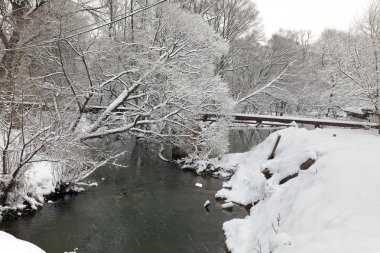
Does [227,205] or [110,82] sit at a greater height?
[110,82]

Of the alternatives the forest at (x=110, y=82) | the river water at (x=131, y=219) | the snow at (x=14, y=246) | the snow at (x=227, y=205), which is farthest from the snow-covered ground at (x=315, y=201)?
the forest at (x=110, y=82)

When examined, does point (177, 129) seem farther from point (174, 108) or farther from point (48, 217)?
point (48, 217)

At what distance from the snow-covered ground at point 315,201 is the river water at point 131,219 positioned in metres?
0.97

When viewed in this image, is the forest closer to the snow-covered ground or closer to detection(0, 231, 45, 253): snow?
the snow-covered ground

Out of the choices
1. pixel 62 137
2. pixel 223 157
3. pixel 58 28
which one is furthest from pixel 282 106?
pixel 62 137

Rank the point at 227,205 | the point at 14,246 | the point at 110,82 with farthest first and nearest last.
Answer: the point at 110,82 → the point at 227,205 → the point at 14,246

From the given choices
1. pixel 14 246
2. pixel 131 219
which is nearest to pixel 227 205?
pixel 131 219

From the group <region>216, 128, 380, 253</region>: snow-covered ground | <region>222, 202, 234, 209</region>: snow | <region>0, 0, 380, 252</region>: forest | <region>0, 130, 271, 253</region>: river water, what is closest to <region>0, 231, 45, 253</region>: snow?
<region>216, 128, 380, 253</region>: snow-covered ground

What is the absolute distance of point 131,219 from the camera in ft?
40.3

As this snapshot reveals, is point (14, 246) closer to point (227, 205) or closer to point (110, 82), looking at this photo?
point (227, 205)

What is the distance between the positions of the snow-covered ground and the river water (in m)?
0.97

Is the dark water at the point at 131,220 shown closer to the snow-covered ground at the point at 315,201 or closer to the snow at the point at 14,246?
the snow-covered ground at the point at 315,201

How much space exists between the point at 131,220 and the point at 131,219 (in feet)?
0.29

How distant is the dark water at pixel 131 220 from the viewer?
407 inches
